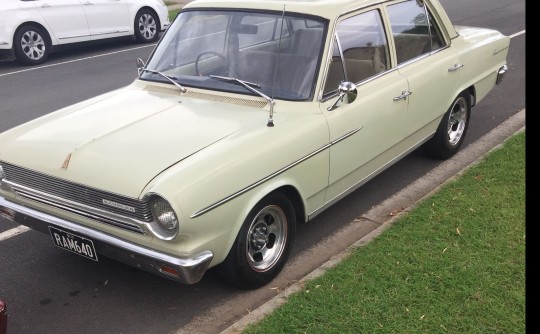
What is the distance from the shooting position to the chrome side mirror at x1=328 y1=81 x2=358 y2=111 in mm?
4148

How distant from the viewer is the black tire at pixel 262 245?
372cm

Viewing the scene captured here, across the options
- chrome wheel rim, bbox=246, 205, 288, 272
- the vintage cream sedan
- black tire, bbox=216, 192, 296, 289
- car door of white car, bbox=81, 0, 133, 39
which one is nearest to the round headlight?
the vintage cream sedan

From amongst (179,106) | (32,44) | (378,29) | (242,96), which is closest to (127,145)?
(179,106)

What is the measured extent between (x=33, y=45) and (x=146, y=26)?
2811 mm

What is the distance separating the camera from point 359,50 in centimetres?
467

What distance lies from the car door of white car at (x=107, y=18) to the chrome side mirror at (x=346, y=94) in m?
9.63

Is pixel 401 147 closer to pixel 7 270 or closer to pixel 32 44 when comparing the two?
pixel 7 270

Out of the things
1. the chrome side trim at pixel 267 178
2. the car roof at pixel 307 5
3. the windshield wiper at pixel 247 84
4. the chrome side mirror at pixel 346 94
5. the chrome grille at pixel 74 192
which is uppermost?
the car roof at pixel 307 5

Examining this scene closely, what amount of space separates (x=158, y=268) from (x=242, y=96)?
4.88 ft

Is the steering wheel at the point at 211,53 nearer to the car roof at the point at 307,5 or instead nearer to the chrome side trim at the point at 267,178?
the car roof at the point at 307,5

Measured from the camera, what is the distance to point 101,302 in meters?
3.92

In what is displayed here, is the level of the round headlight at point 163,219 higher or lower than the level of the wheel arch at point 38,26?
lower

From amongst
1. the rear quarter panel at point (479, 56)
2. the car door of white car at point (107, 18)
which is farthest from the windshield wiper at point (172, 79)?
the car door of white car at point (107, 18)

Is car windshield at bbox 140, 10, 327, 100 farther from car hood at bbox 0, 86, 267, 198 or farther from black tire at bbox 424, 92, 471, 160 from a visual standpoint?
black tire at bbox 424, 92, 471, 160
